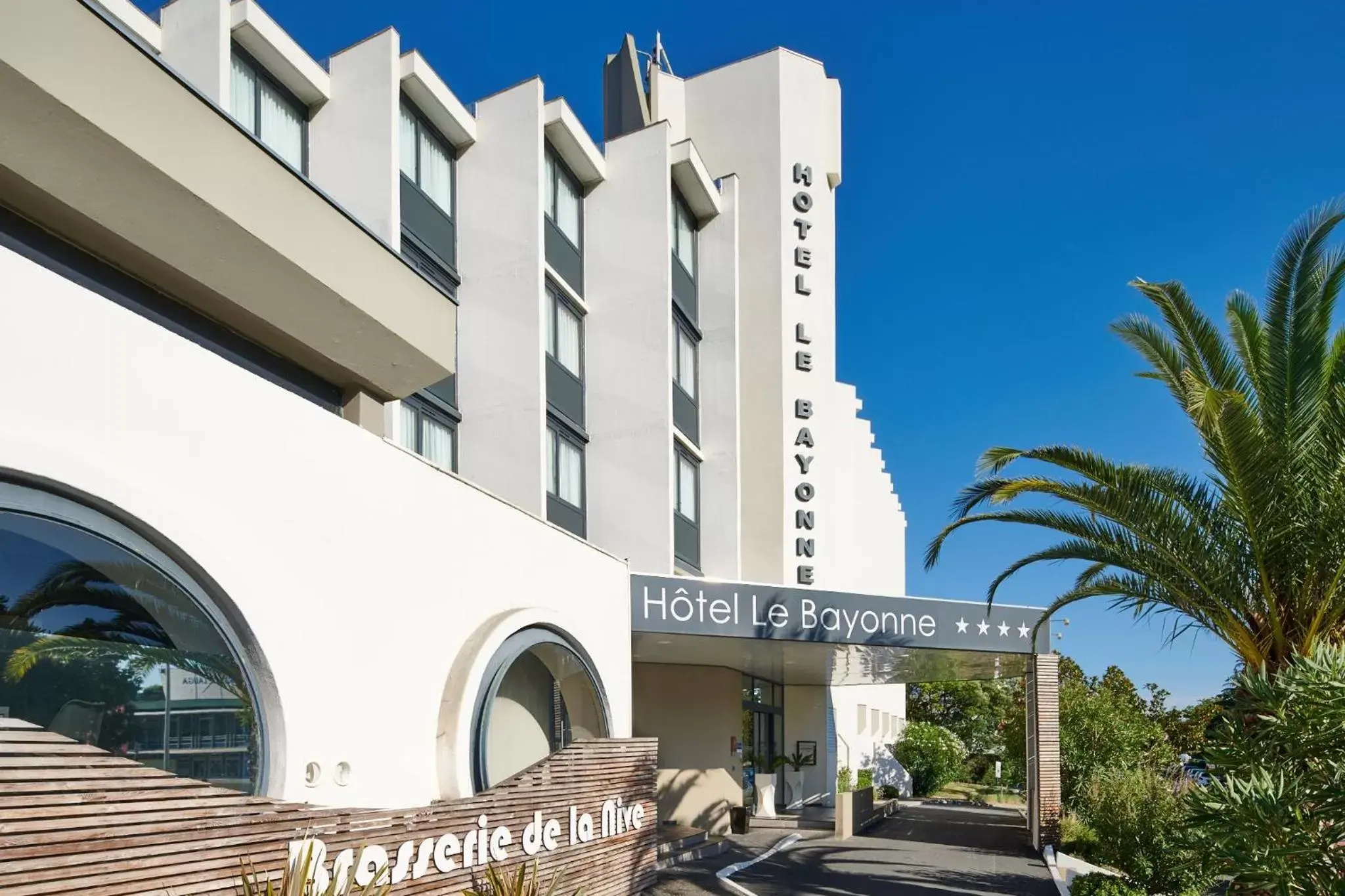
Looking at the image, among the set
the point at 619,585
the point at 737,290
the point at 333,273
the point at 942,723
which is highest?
the point at 737,290

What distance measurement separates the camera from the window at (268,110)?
56.6 ft

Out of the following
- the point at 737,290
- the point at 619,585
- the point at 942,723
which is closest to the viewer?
the point at 619,585

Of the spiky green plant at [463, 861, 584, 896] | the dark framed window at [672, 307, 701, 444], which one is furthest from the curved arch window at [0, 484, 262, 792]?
the dark framed window at [672, 307, 701, 444]

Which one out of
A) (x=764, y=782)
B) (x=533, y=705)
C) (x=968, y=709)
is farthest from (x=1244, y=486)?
(x=968, y=709)

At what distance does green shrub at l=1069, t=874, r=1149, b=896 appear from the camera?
50.1ft

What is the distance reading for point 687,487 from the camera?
27859mm

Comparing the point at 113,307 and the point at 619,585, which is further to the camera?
the point at 619,585

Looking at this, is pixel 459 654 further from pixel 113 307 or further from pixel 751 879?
pixel 751 879

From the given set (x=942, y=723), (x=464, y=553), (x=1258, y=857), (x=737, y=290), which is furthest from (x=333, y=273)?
(x=942, y=723)

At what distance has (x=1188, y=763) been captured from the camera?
55.2ft

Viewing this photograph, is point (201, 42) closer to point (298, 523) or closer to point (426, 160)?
point (426, 160)

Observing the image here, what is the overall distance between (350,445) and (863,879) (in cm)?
1268

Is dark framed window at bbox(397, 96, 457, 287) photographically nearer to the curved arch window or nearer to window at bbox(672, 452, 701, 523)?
window at bbox(672, 452, 701, 523)

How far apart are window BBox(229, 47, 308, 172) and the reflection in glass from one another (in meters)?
8.12
